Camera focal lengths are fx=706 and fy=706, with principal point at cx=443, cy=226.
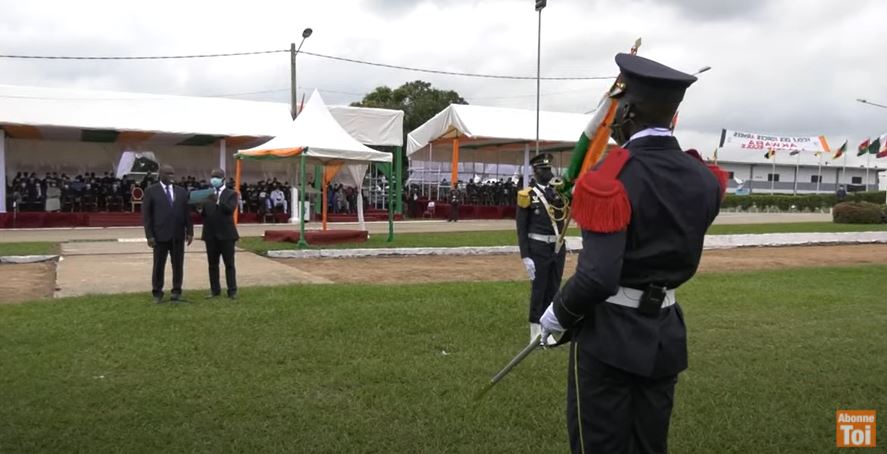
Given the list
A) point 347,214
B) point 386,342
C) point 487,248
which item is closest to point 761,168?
point 347,214

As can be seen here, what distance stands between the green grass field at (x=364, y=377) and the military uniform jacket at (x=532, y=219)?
1009mm

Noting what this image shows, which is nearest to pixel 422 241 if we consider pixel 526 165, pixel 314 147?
pixel 314 147

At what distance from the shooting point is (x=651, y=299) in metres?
2.71

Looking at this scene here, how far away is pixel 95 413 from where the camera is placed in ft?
15.8

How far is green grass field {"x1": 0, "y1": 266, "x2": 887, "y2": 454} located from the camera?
4.50 m

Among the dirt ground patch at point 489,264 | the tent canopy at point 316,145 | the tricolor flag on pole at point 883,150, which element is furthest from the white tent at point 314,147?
the tricolor flag on pole at point 883,150

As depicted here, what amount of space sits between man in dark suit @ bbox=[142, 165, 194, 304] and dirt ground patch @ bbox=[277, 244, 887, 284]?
3.12 m

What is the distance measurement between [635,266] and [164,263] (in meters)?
7.79

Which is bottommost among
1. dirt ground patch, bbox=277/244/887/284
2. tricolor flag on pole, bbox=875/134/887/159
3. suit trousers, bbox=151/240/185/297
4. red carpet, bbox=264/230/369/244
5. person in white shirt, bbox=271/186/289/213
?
dirt ground patch, bbox=277/244/887/284

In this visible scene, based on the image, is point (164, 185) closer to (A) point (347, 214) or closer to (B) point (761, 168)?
(A) point (347, 214)

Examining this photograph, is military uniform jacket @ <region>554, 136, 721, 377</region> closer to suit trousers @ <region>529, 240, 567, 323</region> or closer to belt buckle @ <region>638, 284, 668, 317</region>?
belt buckle @ <region>638, 284, 668, 317</region>

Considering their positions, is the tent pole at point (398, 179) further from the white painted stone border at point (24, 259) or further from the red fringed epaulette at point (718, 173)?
→ the red fringed epaulette at point (718, 173)

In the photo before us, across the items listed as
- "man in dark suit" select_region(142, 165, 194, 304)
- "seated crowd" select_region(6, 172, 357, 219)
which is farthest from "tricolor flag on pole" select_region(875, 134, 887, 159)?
"man in dark suit" select_region(142, 165, 194, 304)

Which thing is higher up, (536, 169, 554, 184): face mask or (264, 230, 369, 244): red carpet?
(536, 169, 554, 184): face mask
